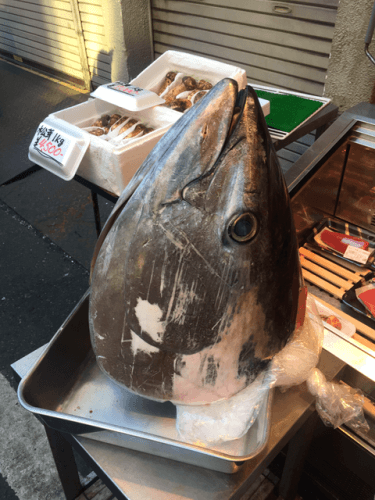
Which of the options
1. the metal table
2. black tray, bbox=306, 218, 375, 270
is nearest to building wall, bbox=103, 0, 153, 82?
black tray, bbox=306, 218, 375, 270

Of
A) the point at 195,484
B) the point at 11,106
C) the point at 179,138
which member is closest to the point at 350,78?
the point at 179,138

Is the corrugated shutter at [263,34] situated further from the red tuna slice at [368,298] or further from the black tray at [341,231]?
the red tuna slice at [368,298]

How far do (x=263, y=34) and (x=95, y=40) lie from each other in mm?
2893

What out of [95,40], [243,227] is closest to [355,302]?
[243,227]

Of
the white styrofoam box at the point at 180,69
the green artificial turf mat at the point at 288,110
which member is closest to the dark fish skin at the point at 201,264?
the green artificial turf mat at the point at 288,110

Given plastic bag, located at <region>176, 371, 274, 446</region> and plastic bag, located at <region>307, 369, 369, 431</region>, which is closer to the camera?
plastic bag, located at <region>176, 371, 274, 446</region>

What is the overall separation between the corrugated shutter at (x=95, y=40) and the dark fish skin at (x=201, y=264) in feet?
18.0

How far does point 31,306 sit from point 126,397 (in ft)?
8.00

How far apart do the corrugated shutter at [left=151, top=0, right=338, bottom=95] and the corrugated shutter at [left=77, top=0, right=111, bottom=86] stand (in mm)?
967

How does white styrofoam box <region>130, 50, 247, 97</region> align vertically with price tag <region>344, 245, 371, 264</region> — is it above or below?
above

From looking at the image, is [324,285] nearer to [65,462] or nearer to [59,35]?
[65,462]

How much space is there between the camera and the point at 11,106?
20.8ft

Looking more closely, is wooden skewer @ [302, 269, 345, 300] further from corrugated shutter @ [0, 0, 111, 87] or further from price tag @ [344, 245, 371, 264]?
corrugated shutter @ [0, 0, 111, 87]

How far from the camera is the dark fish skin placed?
0.68m
